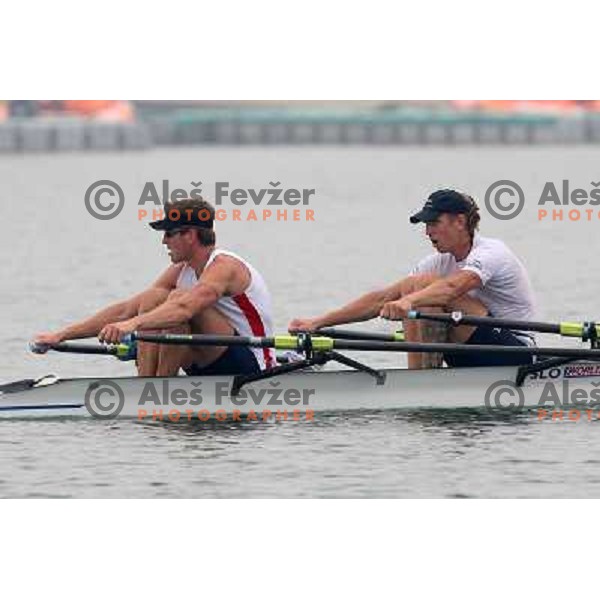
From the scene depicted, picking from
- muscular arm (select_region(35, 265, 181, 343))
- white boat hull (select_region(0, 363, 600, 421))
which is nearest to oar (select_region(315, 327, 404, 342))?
white boat hull (select_region(0, 363, 600, 421))

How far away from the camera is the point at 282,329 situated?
2698 centimetres

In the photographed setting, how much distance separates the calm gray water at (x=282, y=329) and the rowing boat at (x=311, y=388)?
0.13 meters

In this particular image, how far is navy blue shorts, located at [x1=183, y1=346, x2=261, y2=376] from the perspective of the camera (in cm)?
1883

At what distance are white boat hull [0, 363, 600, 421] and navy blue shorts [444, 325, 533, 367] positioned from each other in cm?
8

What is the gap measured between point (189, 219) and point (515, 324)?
9.33 feet

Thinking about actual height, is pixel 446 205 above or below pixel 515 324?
above

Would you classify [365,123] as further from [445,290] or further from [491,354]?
[445,290]

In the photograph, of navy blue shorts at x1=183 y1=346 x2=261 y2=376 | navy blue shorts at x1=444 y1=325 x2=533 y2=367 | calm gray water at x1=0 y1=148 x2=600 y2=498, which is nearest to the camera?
calm gray water at x1=0 y1=148 x2=600 y2=498

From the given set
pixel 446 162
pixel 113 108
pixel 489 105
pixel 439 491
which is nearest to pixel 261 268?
pixel 439 491

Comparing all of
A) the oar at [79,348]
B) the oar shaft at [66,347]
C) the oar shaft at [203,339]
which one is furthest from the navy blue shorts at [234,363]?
the oar shaft at [66,347]

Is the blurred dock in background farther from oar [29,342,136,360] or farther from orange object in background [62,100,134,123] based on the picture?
oar [29,342,136,360]

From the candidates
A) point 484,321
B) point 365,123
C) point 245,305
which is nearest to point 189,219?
point 245,305

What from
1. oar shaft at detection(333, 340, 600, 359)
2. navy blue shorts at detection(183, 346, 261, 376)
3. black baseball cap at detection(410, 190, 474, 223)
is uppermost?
black baseball cap at detection(410, 190, 474, 223)

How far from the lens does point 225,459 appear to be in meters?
17.7
